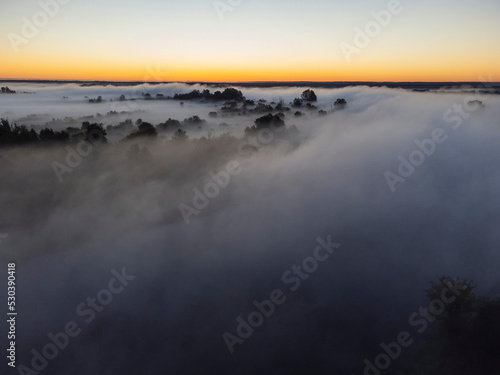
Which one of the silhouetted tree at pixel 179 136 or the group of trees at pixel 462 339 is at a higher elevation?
the silhouetted tree at pixel 179 136

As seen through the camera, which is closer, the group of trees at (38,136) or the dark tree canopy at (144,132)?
the group of trees at (38,136)

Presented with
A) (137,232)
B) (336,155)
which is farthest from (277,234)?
(336,155)

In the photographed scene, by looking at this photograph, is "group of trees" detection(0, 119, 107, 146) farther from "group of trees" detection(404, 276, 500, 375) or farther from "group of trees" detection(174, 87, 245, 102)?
"group of trees" detection(174, 87, 245, 102)

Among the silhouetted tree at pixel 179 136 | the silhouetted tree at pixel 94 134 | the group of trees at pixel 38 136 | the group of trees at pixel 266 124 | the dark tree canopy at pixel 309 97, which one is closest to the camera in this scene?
the group of trees at pixel 38 136

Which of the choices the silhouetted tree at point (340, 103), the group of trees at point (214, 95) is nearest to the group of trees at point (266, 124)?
the silhouetted tree at point (340, 103)

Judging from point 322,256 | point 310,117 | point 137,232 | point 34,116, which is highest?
point 34,116

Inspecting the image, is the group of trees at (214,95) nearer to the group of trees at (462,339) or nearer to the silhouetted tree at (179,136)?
the silhouetted tree at (179,136)

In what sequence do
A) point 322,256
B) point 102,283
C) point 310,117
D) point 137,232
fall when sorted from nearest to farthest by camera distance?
1. point 102,283
2. point 322,256
3. point 137,232
4. point 310,117

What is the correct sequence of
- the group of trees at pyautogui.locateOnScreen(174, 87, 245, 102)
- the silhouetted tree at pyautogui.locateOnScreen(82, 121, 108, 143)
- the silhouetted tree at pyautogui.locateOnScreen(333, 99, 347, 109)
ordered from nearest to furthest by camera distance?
the silhouetted tree at pyautogui.locateOnScreen(82, 121, 108, 143)
the silhouetted tree at pyautogui.locateOnScreen(333, 99, 347, 109)
the group of trees at pyautogui.locateOnScreen(174, 87, 245, 102)

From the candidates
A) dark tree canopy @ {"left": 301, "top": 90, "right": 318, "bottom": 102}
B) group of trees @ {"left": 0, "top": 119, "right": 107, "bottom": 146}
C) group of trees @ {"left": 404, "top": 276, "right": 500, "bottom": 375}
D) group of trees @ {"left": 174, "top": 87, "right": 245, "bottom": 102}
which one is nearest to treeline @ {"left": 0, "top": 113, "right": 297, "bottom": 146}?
group of trees @ {"left": 0, "top": 119, "right": 107, "bottom": 146}

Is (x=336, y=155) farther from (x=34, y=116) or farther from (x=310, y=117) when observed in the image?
(x=34, y=116)

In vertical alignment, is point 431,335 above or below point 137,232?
below
